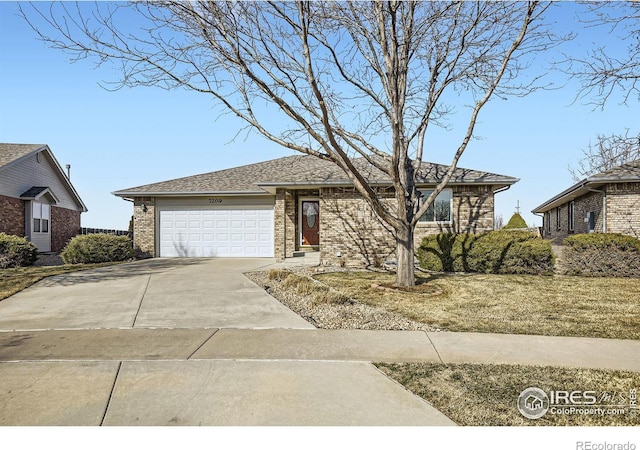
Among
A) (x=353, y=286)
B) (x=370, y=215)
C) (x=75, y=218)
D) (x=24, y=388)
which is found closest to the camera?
(x=24, y=388)

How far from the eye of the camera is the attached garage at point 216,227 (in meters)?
17.8

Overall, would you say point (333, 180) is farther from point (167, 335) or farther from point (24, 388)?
point (24, 388)

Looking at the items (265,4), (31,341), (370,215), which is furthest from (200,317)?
(370,215)

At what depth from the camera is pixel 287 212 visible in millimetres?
17547

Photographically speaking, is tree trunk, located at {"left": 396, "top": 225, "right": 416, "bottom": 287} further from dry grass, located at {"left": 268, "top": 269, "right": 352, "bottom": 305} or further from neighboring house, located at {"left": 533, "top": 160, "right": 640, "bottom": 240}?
neighboring house, located at {"left": 533, "top": 160, "right": 640, "bottom": 240}

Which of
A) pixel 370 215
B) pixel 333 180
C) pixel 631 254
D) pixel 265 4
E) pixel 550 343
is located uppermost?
pixel 265 4

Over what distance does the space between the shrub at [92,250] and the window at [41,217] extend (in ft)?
23.0

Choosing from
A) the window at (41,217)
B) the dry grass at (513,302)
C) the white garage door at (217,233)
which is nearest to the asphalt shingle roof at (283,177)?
the white garage door at (217,233)

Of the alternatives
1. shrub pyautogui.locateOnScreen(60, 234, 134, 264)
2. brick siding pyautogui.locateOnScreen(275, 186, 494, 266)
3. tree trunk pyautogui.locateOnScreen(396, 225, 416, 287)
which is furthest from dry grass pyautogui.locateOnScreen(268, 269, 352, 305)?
shrub pyautogui.locateOnScreen(60, 234, 134, 264)

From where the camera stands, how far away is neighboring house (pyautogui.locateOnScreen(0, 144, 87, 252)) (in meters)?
19.4

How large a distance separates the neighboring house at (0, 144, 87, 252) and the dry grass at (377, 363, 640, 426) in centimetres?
2129

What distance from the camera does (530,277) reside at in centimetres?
1154

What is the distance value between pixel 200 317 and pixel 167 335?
1196 millimetres

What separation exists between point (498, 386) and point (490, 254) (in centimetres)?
900
